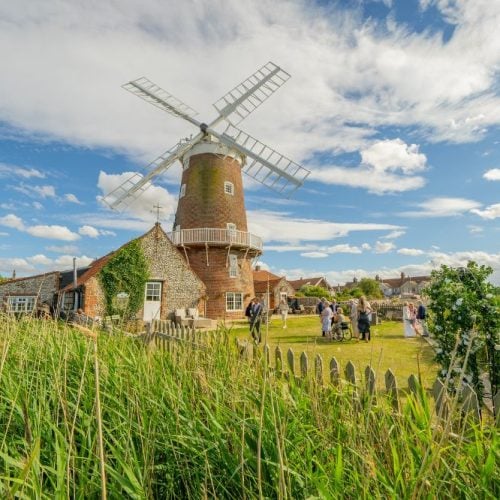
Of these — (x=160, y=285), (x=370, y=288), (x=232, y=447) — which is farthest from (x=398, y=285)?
(x=232, y=447)

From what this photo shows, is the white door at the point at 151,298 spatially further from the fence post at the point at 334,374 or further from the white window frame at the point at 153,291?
the fence post at the point at 334,374

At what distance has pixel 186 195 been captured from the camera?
23.4 m

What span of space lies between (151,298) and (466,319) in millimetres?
18114

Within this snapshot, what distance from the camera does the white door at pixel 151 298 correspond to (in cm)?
2009

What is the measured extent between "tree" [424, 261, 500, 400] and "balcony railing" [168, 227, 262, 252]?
56.3 ft

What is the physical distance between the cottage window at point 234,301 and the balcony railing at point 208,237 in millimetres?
3300

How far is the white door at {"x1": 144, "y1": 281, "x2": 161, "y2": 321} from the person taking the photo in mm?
20094

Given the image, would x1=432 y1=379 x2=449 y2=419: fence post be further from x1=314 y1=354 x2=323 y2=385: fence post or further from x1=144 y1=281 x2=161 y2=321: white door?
x1=144 y1=281 x2=161 y2=321: white door

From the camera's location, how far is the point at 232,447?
206 cm

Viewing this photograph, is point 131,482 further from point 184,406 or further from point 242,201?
point 242,201

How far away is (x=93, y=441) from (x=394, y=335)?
15.2 metres

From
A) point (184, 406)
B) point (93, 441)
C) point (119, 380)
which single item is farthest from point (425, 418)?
point (119, 380)

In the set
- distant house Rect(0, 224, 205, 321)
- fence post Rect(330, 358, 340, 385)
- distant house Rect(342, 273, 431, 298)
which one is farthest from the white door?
distant house Rect(342, 273, 431, 298)

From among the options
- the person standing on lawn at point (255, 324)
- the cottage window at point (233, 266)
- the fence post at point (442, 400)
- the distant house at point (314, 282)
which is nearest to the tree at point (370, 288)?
the distant house at point (314, 282)
